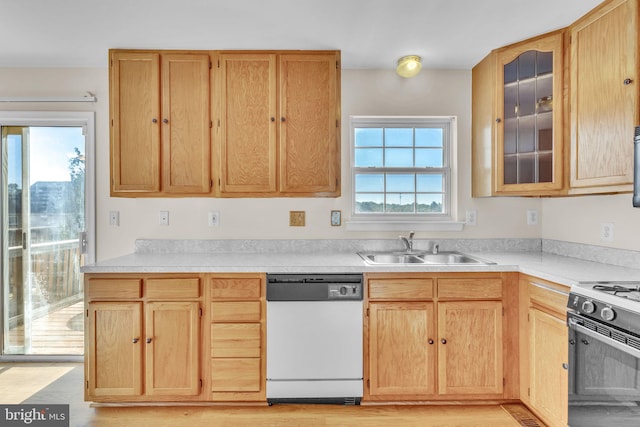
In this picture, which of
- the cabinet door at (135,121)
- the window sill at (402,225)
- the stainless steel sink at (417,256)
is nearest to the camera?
the cabinet door at (135,121)

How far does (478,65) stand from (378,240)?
153 centimetres

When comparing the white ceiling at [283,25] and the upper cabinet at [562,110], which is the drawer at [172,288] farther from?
the upper cabinet at [562,110]

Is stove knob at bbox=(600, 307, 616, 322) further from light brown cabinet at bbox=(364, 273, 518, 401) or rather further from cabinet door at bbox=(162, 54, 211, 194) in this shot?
cabinet door at bbox=(162, 54, 211, 194)

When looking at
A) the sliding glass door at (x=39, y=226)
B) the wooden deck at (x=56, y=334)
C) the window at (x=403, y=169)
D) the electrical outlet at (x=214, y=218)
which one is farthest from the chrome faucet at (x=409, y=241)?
the wooden deck at (x=56, y=334)

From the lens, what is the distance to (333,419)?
2.06m

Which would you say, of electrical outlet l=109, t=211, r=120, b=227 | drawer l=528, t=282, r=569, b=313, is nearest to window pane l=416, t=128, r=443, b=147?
drawer l=528, t=282, r=569, b=313

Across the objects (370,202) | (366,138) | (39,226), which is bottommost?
(39,226)

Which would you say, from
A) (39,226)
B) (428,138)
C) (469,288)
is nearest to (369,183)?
(428,138)

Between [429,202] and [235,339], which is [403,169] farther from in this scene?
[235,339]

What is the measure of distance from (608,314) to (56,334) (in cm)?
363

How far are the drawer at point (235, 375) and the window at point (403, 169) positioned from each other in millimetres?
1360

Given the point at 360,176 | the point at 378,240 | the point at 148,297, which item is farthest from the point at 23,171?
the point at 378,240

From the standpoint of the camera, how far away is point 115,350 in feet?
6.91

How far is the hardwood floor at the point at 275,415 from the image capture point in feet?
6.62
